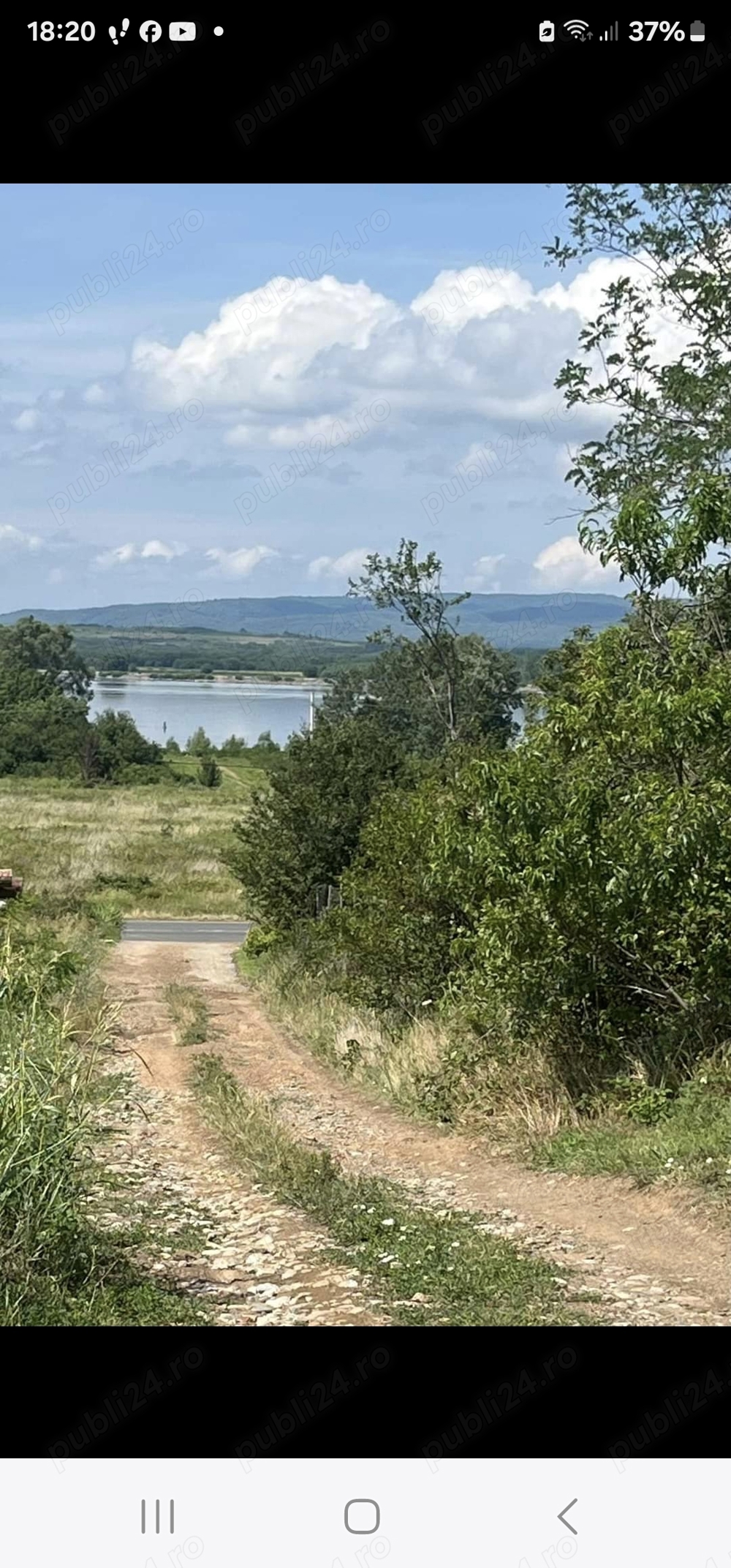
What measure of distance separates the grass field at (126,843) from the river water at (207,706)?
91.6 feet

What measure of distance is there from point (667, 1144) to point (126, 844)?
124 feet

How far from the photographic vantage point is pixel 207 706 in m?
133

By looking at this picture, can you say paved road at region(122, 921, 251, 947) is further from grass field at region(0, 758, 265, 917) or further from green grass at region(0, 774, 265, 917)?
grass field at region(0, 758, 265, 917)

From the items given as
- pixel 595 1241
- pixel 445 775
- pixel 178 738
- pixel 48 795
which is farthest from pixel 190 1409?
pixel 178 738

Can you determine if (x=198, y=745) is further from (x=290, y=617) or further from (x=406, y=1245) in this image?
(x=406, y=1245)

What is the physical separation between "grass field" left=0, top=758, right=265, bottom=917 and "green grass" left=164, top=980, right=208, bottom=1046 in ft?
28.4

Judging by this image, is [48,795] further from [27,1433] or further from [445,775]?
[27,1433]

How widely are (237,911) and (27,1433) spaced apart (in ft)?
103

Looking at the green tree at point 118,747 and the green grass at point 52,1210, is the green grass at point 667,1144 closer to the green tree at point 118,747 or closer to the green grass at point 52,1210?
the green grass at point 52,1210

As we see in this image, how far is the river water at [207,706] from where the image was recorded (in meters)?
105

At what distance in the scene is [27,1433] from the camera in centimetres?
151

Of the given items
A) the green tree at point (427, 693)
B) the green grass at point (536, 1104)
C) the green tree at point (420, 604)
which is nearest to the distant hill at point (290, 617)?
the green tree at point (427, 693)

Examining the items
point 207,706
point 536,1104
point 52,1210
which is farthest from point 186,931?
point 207,706

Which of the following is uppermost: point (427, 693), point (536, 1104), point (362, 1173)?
point (427, 693)
